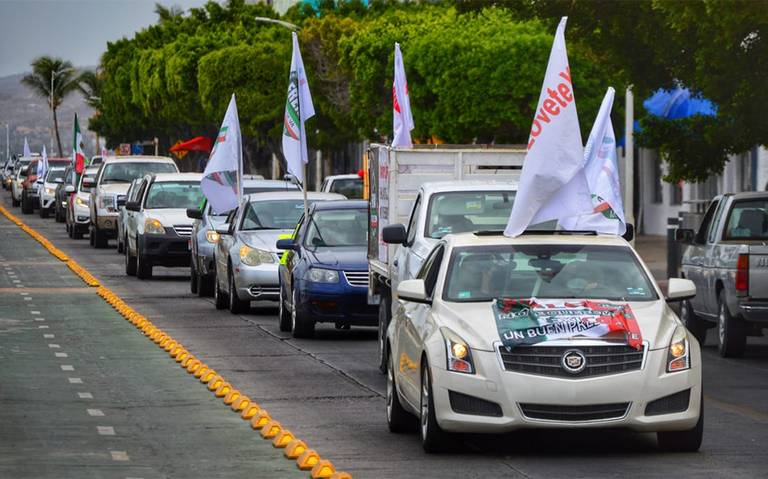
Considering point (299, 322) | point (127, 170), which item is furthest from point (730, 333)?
point (127, 170)

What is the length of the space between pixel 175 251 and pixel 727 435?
69.7 ft

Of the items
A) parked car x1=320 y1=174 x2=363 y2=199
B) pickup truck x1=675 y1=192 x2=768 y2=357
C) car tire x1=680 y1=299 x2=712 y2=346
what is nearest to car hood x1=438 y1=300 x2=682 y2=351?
pickup truck x1=675 y1=192 x2=768 y2=357

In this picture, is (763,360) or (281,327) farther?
(281,327)

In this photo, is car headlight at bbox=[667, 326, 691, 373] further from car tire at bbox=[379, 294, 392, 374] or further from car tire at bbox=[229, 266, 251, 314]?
car tire at bbox=[229, 266, 251, 314]

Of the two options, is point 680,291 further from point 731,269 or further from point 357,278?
point 357,278

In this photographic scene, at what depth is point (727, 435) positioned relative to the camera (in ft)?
42.8

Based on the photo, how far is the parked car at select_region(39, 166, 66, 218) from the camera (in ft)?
222

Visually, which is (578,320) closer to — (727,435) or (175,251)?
(727,435)

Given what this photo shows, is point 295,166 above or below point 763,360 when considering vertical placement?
above

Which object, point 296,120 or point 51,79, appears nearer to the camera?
point 296,120

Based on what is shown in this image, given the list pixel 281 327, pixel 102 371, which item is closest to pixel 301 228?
pixel 281 327

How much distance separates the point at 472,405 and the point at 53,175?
196ft

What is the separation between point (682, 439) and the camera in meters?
11.8

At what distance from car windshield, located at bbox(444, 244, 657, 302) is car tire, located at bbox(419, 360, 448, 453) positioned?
0.68m
